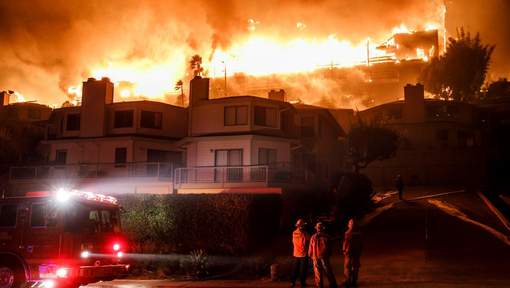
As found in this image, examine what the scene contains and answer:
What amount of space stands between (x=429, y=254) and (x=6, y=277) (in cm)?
1376

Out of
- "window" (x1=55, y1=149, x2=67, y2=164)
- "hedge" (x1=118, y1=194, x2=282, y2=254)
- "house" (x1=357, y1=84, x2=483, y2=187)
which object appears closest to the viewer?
"hedge" (x1=118, y1=194, x2=282, y2=254)

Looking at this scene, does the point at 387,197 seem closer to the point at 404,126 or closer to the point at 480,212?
the point at 480,212

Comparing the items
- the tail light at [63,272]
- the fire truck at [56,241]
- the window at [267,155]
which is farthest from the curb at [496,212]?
the tail light at [63,272]

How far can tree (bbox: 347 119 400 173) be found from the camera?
40.5 m

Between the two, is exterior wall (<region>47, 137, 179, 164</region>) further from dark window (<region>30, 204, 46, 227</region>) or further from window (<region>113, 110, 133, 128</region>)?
dark window (<region>30, 204, 46, 227</region>)

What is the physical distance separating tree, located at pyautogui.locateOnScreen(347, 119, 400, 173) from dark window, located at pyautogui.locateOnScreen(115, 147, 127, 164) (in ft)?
58.1

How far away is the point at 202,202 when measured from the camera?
2081 cm

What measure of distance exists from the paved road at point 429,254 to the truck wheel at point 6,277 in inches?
152

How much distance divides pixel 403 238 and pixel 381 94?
71.5 m

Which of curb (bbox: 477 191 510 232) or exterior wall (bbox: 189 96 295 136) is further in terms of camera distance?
exterior wall (bbox: 189 96 295 136)

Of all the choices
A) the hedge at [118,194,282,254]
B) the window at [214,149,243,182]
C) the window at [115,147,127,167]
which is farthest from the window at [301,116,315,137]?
the hedge at [118,194,282,254]

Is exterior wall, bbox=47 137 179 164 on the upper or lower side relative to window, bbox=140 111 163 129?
lower

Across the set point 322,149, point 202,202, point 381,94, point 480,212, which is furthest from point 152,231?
point 381,94

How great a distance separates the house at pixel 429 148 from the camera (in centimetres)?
4988
